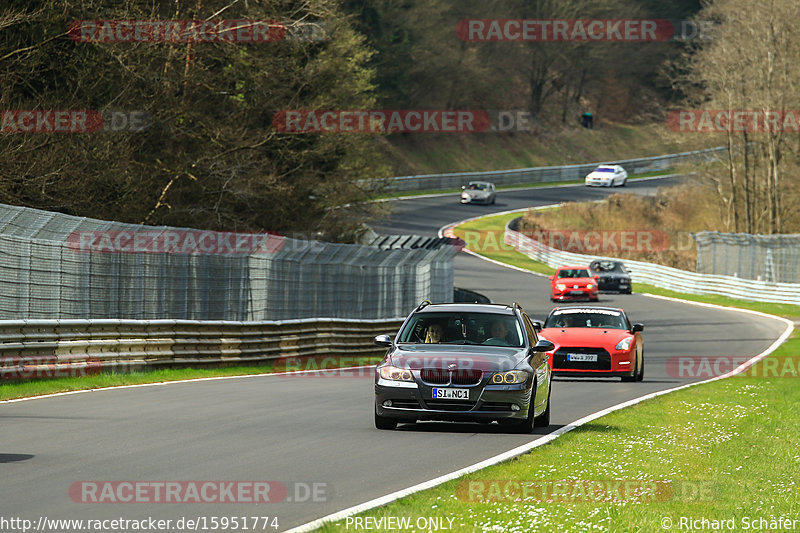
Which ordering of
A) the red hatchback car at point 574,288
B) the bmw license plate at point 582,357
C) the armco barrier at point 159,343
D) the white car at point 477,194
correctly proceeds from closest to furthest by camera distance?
the armco barrier at point 159,343 → the bmw license plate at point 582,357 → the red hatchback car at point 574,288 → the white car at point 477,194

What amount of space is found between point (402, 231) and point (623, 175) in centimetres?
3245

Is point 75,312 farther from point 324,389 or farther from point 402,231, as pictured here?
point 402,231

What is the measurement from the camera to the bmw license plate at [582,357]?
76.9ft

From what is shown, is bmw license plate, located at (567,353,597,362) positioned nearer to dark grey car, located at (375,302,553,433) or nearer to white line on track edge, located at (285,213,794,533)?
white line on track edge, located at (285,213,794,533)

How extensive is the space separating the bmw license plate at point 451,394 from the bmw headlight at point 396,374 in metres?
0.30

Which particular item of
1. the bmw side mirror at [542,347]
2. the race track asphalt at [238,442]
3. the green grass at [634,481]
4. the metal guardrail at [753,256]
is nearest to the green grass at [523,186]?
the metal guardrail at [753,256]

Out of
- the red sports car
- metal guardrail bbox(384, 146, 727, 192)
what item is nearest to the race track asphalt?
the red sports car

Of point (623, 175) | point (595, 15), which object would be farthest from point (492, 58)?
point (623, 175)

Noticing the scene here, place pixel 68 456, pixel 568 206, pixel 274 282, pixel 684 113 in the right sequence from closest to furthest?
pixel 68 456, pixel 274 282, pixel 684 113, pixel 568 206

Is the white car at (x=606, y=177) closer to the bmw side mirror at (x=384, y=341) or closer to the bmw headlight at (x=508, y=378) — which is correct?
the bmw side mirror at (x=384, y=341)

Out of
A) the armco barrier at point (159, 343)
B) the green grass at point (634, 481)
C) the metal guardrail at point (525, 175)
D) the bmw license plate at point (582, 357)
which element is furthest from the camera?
the metal guardrail at point (525, 175)

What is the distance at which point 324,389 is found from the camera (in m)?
20.4

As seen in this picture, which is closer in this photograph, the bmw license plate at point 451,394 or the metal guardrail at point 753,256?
the bmw license plate at point 451,394

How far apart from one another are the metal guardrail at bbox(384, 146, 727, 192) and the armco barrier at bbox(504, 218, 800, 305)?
15.6 m
